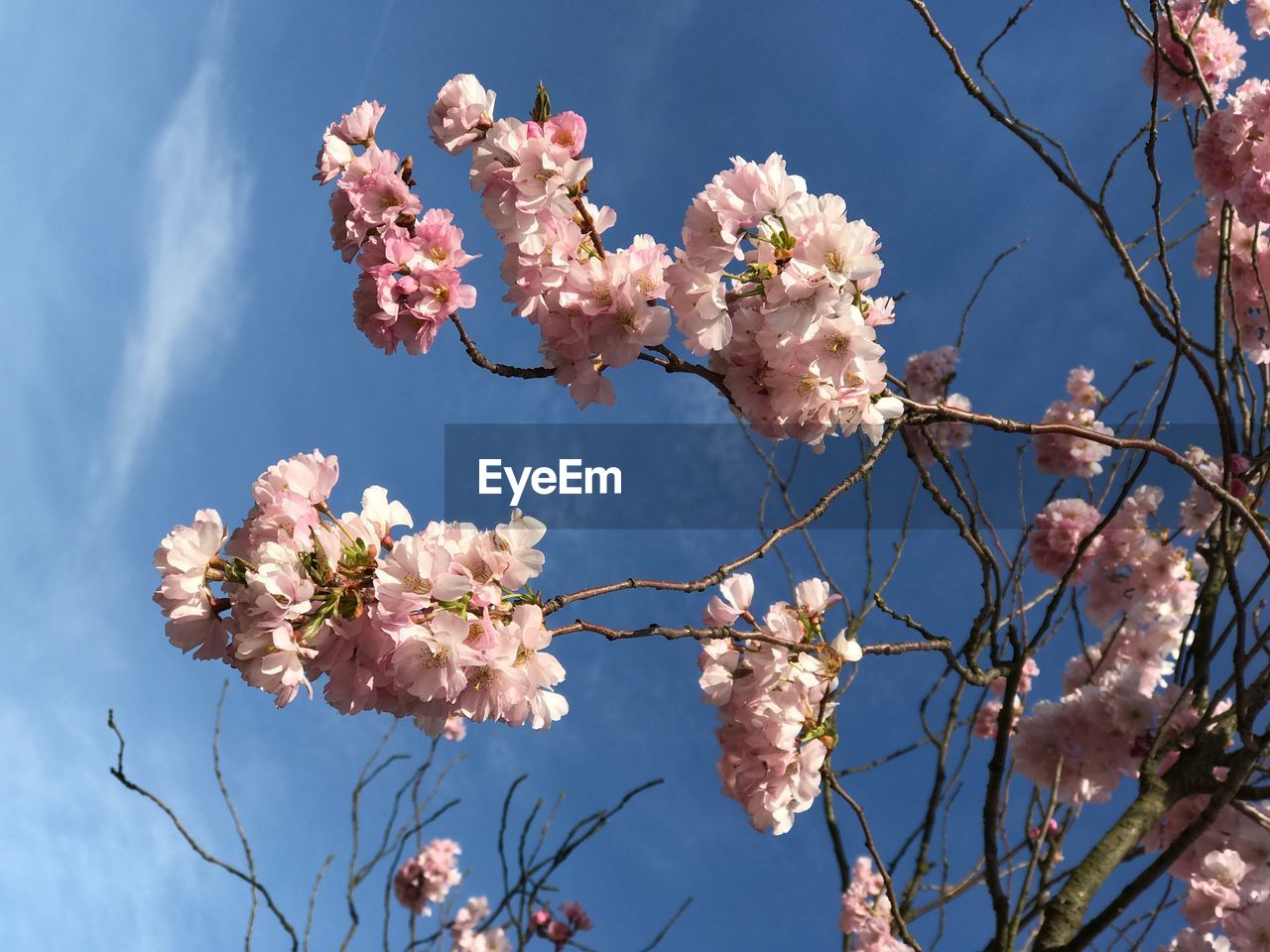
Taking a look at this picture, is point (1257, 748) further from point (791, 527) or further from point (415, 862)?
point (415, 862)

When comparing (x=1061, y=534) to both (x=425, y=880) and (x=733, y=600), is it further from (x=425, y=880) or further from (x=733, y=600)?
(x=425, y=880)

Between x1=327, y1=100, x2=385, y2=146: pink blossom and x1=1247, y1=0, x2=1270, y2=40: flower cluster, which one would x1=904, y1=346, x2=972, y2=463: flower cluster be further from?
x1=327, y1=100, x2=385, y2=146: pink blossom

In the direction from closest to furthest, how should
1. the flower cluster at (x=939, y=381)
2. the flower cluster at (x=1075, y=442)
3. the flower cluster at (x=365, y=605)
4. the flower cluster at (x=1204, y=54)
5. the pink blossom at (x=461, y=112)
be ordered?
the flower cluster at (x=365, y=605), the pink blossom at (x=461, y=112), the flower cluster at (x=1204, y=54), the flower cluster at (x=1075, y=442), the flower cluster at (x=939, y=381)

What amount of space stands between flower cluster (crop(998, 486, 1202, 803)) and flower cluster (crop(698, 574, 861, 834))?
1204 mm

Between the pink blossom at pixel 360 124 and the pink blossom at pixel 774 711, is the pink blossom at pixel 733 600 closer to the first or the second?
the pink blossom at pixel 774 711

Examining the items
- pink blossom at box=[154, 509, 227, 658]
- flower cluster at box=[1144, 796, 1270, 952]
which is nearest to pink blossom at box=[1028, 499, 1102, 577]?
flower cluster at box=[1144, 796, 1270, 952]

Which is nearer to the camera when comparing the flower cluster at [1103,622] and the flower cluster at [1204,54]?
the flower cluster at [1103,622]

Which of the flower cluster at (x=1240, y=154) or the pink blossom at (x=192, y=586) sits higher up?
the flower cluster at (x=1240, y=154)

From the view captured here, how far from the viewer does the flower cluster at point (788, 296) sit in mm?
1123

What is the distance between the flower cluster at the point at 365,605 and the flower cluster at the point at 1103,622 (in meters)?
1.75

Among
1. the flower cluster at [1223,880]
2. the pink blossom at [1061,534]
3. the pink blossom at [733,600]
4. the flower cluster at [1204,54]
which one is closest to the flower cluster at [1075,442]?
the pink blossom at [1061,534]

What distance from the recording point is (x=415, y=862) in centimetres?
A: 480

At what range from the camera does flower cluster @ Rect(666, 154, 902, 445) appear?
1123mm

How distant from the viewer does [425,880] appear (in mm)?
4820
